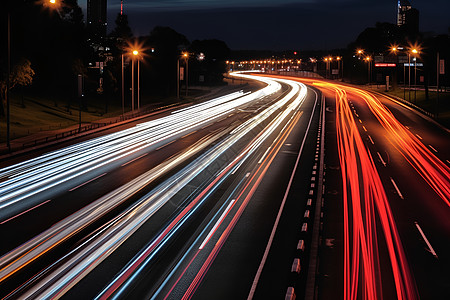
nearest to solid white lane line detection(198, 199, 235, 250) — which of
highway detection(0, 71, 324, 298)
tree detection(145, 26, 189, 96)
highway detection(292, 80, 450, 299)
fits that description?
highway detection(0, 71, 324, 298)

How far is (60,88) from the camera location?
3078 inches

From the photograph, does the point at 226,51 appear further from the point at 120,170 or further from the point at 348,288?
the point at 348,288

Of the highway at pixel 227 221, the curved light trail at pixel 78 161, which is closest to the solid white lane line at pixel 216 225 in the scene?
the highway at pixel 227 221

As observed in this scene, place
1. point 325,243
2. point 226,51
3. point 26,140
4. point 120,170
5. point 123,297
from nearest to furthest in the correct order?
1. point 123,297
2. point 325,243
3. point 120,170
4. point 26,140
5. point 226,51

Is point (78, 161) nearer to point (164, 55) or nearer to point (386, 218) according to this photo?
point (386, 218)

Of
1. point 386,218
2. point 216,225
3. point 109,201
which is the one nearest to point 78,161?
point 109,201

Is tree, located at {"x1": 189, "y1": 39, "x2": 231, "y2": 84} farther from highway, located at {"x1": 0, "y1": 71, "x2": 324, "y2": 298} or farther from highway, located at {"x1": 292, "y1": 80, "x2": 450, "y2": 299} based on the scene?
highway, located at {"x1": 292, "y1": 80, "x2": 450, "y2": 299}

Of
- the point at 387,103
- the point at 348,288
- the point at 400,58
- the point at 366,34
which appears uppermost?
the point at 366,34

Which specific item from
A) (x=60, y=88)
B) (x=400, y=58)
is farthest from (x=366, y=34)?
(x=60, y=88)

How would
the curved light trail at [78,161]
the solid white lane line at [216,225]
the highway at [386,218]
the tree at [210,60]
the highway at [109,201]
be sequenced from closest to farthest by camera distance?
the highway at [386,218] < the highway at [109,201] < the solid white lane line at [216,225] < the curved light trail at [78,161] < the tree at [210,60]

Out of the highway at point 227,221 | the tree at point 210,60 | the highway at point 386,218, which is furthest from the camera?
the tree at point 210,60

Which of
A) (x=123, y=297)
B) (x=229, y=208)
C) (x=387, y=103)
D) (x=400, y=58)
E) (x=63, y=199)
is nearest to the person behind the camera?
(x=123, y=297)

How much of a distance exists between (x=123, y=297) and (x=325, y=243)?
6.55 m

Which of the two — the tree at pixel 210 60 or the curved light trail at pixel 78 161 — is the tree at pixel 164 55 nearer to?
the tree at pixel 210 60
